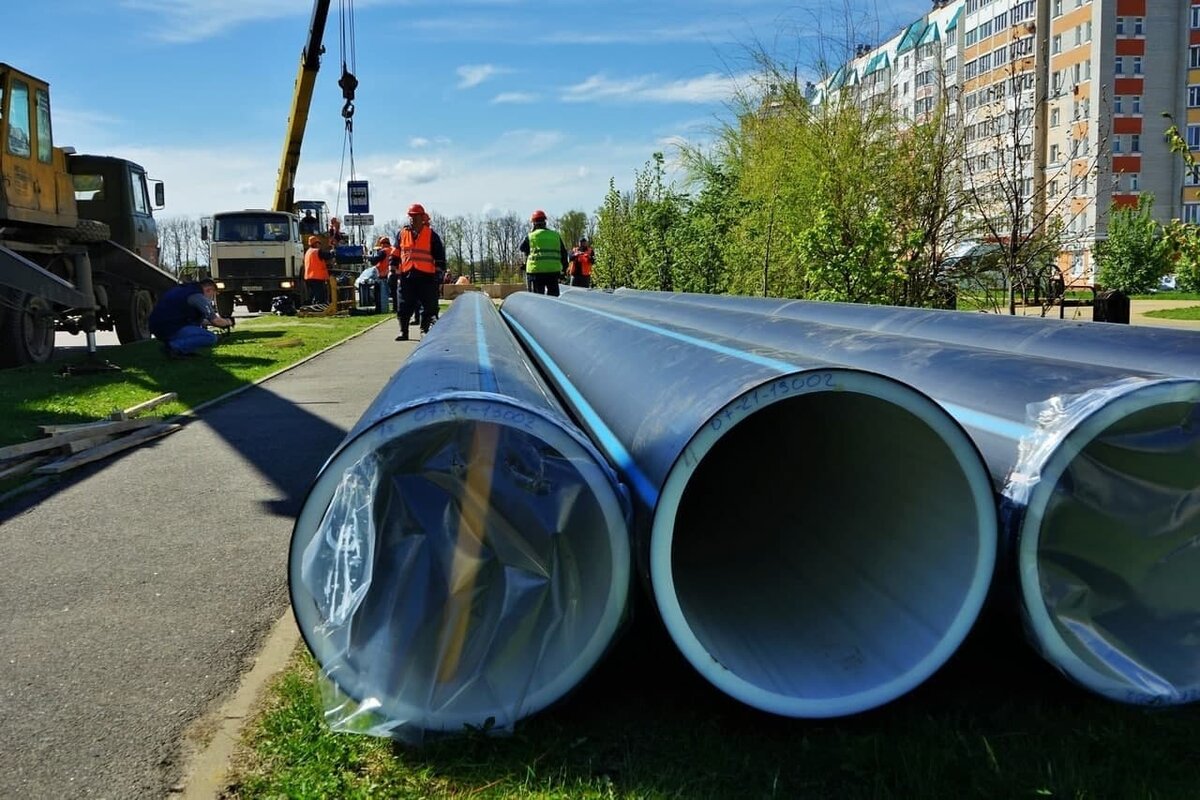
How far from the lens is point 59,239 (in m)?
14.0

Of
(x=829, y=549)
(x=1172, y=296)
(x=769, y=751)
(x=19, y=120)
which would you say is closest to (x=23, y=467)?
(x=829, y=549)

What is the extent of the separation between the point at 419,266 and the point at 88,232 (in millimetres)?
5057

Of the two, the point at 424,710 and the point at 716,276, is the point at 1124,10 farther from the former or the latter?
the point at 424,710

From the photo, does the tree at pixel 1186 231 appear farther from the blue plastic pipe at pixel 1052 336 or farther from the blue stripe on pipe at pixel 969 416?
the blue stripe on pipe at pixel 969 416

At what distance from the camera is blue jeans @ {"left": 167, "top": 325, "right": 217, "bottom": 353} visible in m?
13.0

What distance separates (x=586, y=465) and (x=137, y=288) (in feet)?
53.1

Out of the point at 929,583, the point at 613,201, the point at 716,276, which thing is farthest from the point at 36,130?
the point at 929,583

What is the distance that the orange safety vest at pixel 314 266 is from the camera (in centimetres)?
2562

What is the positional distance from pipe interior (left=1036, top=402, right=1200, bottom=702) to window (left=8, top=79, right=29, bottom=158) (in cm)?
1367

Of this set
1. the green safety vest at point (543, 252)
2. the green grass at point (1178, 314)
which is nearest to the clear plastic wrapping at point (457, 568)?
the green safety vest at point (543, 252)

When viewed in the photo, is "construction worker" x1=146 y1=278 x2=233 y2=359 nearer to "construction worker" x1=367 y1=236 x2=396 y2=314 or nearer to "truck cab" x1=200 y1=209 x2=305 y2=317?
"truck cab" x1=200 y1=209 x2=305 y2=317

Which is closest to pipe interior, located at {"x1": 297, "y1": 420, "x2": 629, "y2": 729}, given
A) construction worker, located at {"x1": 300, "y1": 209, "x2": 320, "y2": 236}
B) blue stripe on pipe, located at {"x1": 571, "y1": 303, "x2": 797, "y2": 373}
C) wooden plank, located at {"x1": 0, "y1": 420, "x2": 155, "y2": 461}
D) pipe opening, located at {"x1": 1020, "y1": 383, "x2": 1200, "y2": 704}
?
blue stripe on pipe, located at {"x1": 571, "y1": 303, "x2": 797, "y2": 373}

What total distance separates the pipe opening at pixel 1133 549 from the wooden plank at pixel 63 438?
633 centimetres

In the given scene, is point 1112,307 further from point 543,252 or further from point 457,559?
point 543,252
